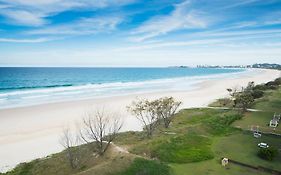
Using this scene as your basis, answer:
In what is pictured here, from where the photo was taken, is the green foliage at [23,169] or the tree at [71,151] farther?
the tree at [71,151]

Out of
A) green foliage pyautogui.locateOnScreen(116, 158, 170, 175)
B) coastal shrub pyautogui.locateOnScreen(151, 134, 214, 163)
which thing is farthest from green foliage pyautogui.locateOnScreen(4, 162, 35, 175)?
coastal shrub pyautogui.locateOnScreen(151, 134, 214, 163)

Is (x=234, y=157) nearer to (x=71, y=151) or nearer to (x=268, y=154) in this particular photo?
(x=268, y=154)

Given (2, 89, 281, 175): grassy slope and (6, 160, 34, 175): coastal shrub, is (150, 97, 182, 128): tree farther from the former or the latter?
(6, 160, 34, 175): coastal shrub

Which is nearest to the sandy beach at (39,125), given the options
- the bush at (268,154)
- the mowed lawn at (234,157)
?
the mowed lawn at (234,157)

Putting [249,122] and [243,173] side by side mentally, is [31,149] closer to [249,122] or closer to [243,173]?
[243,173]

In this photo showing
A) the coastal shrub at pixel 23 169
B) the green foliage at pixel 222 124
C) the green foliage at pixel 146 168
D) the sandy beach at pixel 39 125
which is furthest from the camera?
the green foliage at pixel 222 124

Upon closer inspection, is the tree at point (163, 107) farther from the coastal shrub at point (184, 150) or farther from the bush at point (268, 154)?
the bush at point (268, 154)

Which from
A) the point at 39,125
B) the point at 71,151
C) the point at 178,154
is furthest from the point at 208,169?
the point at 39,125
